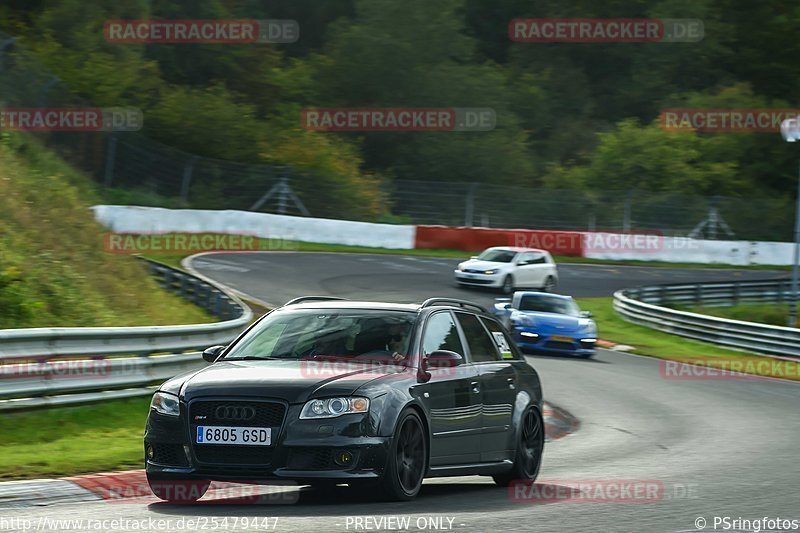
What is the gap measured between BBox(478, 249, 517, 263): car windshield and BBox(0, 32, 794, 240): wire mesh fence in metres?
11.2

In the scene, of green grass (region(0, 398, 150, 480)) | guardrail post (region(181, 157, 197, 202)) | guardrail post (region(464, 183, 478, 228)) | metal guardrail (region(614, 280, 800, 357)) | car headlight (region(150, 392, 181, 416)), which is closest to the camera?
car headlight (region(150, 392, 181, 416))

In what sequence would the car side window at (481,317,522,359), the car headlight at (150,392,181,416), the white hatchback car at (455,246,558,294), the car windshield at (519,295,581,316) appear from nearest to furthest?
1. the car headlight at (150,392,181,416)
2. the car side window at (481,317,522,359)
3. the car windshield at (519,295,581,316)
4. the white hatchback car at (455,246,558,294)

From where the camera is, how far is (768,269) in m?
50.9

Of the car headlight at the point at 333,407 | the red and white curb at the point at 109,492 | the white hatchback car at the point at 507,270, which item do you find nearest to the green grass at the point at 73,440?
the red and white curb at the point at 109,492

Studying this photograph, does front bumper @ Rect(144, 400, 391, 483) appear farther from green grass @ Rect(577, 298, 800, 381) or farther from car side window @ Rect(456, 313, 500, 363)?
green grass @ Rect(577, 298, 800, 381)

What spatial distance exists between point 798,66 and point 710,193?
1304 centimetres

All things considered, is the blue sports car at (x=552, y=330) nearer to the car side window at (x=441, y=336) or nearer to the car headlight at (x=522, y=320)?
the car headlight at (x=522, y=320)

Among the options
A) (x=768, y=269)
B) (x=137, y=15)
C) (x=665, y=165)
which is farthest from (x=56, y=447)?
(x=665, y=165)

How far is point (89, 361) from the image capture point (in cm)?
1265

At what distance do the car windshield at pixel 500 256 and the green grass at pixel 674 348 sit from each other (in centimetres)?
254

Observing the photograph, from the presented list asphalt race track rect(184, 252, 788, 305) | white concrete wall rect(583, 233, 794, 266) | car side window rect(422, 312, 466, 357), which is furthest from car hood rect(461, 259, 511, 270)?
car side window rect(422, 312, 466, 357)

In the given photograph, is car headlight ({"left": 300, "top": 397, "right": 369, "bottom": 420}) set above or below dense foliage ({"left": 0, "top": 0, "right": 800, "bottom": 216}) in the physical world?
below

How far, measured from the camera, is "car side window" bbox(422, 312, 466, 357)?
31.3 feet

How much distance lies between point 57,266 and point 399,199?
101ft
